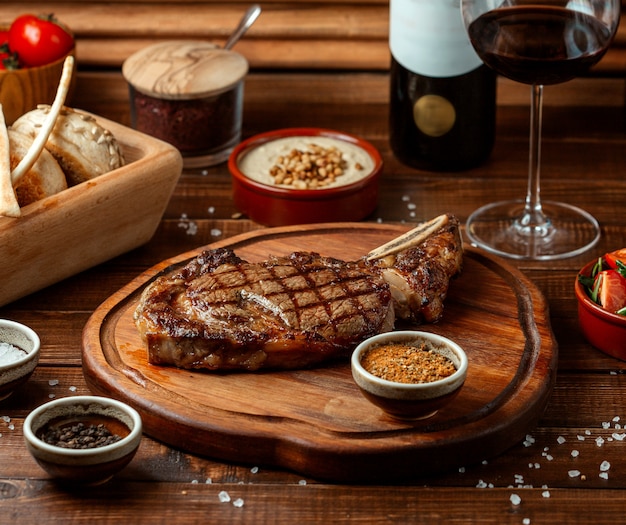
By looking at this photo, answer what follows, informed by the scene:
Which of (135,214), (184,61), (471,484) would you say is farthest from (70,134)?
(471,484)

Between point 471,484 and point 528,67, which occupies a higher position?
point 528,67

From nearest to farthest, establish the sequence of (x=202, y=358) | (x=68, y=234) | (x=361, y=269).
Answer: (x=202, y=358) → (x=361, y=269) → (x=68, y=234)

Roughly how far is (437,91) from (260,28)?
90 centimetres

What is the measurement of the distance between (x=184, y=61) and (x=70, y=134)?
2.07ft

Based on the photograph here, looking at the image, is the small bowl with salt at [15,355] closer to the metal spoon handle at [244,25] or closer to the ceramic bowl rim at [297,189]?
the ceramic bowl rim at [297,189]

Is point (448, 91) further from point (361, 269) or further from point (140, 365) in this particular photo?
point (140, 365)

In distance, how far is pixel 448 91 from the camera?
2719 mm

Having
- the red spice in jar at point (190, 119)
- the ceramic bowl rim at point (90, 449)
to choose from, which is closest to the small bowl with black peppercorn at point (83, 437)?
the ceramic bowl rim at point (90, 449)

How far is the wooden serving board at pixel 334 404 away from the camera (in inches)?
67.9

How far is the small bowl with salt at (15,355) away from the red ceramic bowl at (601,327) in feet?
3.60

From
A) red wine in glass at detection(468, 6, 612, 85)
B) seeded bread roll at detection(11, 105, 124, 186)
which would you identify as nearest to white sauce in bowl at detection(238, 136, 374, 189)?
seeded bread roll at detection(11, 105, 124, 186)

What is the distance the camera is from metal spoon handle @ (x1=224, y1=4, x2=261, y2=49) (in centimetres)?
306

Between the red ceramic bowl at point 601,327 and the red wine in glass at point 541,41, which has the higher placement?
the red wine in glass at point 541,41

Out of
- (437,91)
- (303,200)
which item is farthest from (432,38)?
(303,200)
